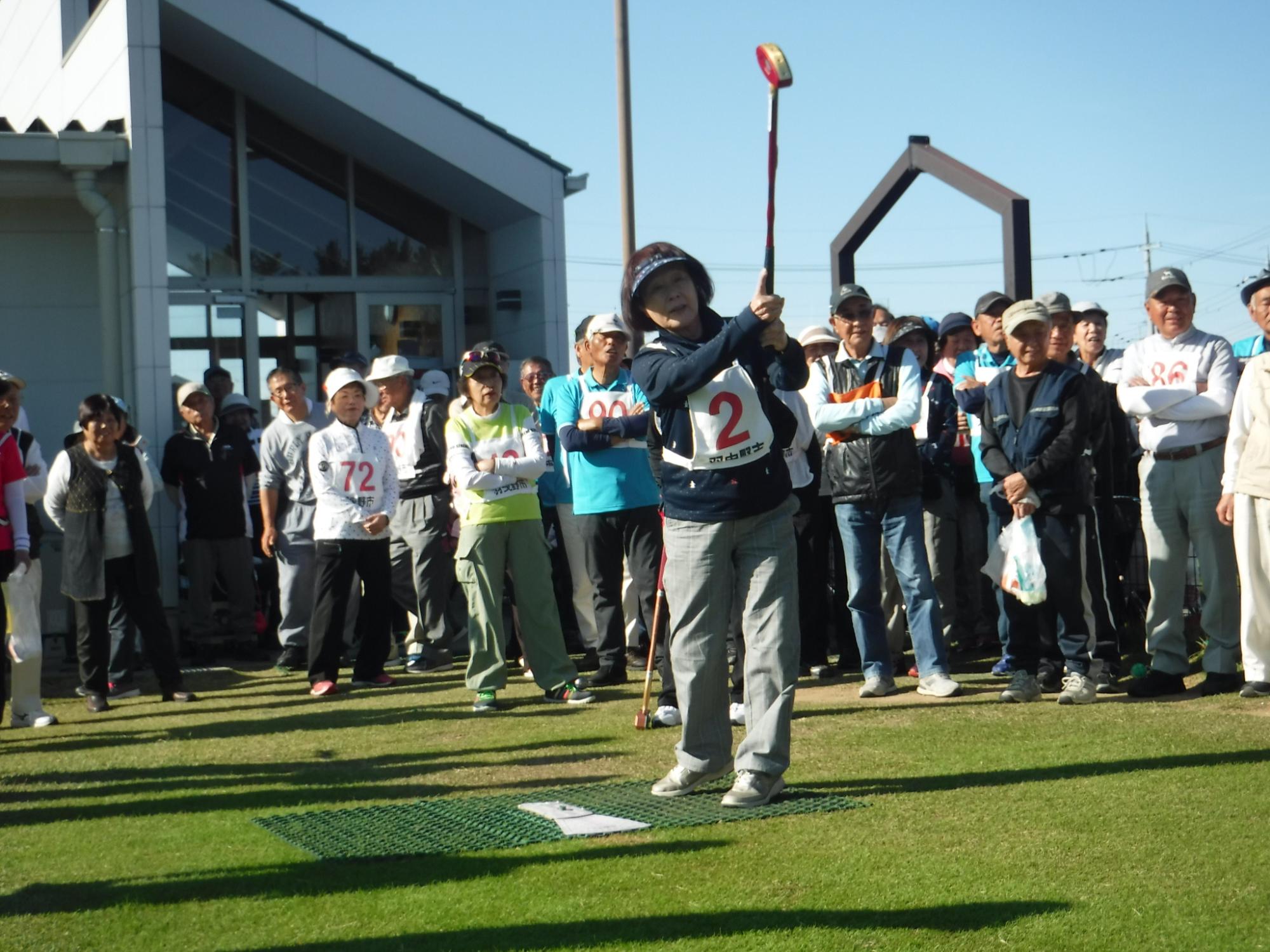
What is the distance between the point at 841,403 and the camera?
28.0 ft

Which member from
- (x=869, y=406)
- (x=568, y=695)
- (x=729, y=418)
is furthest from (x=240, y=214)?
(x=729, y=418)

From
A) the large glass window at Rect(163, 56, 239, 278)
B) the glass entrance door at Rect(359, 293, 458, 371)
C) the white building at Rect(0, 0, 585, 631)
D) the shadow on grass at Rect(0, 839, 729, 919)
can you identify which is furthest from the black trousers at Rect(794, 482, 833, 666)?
the large glass window at Rect(163, 56, 239, 278)

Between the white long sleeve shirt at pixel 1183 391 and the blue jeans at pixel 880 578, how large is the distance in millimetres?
1317

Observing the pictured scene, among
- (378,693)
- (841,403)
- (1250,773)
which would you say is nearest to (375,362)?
(378,693)

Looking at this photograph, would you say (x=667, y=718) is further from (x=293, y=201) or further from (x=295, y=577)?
(x=293, y=201)

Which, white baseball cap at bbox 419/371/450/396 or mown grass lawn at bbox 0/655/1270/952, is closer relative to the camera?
mown grass lawn at bbox 0/655/1270/952

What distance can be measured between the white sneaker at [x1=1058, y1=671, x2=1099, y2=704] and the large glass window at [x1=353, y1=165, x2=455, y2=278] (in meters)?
10.4

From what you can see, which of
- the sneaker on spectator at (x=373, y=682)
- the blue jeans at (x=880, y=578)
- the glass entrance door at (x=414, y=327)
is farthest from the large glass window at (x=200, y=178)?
the blue jeans at (x=880, y=578)

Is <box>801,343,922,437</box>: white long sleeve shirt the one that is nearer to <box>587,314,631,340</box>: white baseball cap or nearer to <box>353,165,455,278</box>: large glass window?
<box>587,314,631,340</box>: white baseball cap

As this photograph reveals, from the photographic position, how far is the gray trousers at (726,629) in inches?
229

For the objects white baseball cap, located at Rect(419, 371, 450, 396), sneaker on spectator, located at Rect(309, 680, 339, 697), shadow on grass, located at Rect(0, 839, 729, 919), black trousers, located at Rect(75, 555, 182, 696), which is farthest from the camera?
white baseball cap, located at Rect(419, 371, 450, 396)

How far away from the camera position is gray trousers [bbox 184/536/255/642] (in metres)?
12.3

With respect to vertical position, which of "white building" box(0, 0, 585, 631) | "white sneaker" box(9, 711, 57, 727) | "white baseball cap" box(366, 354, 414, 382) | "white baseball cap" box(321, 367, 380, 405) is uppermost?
"white building" box(0, 0, 585, 631)

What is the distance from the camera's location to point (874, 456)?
8430 mm
